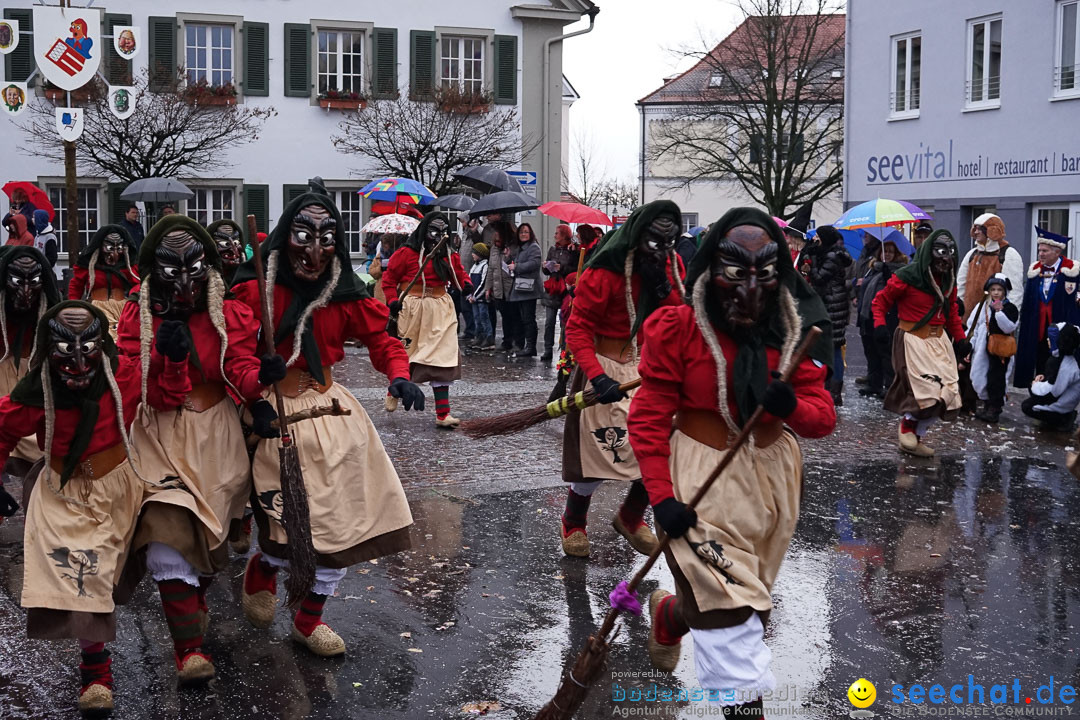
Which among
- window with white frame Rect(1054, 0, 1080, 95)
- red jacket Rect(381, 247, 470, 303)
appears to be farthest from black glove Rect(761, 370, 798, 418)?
window with white frame Rect(1054, 0, 1080, 95)

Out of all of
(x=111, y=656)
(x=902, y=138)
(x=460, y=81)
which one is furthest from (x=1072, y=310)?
(x=460, y=81)

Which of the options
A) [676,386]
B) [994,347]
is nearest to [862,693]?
[676,386]

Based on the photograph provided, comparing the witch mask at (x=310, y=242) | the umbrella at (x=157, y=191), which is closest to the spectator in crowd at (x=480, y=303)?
the umbrella at (x=157, y=191)

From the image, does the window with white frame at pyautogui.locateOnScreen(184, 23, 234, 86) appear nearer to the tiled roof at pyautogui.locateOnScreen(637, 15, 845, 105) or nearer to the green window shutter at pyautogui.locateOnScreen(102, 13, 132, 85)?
the green window shutter at pyautogui.locateOnScreen(102, 13, 132, 85)

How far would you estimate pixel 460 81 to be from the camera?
28.2 meters

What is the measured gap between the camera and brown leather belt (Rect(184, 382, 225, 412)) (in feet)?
16.9

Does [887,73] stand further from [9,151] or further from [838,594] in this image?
[838,594]

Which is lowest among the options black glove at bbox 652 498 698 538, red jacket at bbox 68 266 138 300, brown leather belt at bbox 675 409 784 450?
black glove at bbox 652 498 698 538

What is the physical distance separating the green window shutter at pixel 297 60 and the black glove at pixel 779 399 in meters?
25.2

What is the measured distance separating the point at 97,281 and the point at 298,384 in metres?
5.48

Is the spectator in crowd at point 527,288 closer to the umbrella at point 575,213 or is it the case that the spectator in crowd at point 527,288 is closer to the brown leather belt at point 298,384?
the umbrella at point 575,213

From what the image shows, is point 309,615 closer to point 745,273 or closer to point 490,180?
point 745,273

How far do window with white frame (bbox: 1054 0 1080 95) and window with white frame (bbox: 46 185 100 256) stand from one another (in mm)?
19717

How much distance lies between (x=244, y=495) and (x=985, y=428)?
824 cm
